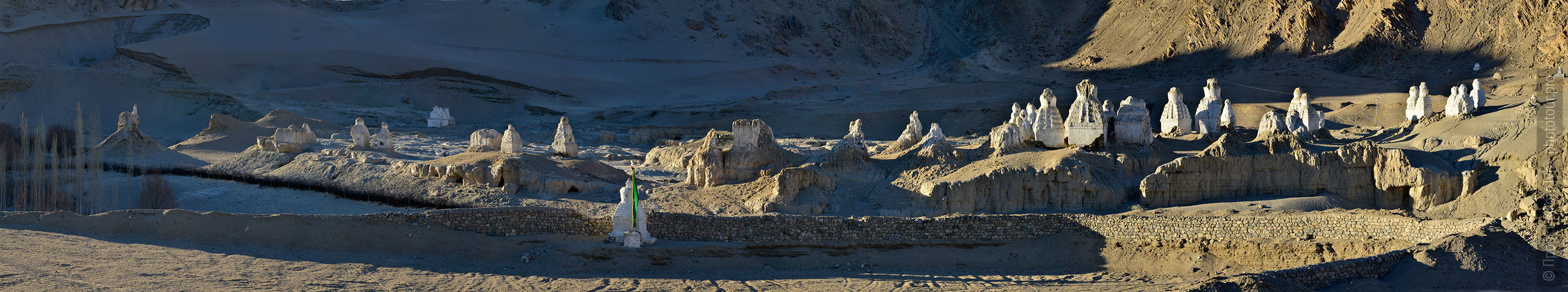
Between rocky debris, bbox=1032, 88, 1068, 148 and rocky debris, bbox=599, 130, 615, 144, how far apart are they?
55.2 feet

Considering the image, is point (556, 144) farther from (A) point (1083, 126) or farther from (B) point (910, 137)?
(A) point (1083, 126)

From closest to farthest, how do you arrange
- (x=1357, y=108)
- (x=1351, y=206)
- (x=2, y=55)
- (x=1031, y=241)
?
(x=1031, y=241) < (x=1351, y=206) < (x=1357, y=108) < (x=2, y=55)

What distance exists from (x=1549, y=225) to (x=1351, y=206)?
3.93m

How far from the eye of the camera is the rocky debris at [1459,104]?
27.5 metres

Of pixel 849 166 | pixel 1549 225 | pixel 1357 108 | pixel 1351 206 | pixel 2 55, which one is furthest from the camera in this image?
pixel 2 55

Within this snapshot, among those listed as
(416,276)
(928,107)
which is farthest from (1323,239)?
(928,107)

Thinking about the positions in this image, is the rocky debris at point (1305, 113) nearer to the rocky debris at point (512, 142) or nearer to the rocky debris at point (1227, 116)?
the rocky debris at point (1227, 116)

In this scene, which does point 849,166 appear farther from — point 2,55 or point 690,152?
point 2,55

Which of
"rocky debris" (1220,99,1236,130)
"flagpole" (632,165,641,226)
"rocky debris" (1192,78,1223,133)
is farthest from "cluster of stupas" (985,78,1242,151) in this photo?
"rocky debris" (1220,99,1236,130)

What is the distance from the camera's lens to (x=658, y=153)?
95.7 ft

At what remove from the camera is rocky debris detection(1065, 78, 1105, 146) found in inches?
901

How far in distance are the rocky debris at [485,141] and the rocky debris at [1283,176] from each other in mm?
16011

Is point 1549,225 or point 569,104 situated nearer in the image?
point 1549,225

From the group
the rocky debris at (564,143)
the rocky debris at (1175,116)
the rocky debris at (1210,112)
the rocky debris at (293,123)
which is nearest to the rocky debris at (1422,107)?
the rocky debris at (1210,112)
